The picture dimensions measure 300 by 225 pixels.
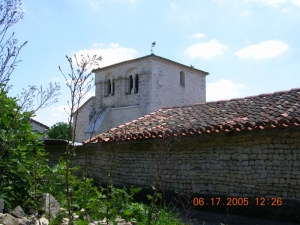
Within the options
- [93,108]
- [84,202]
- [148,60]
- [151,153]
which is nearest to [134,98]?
[148,60]

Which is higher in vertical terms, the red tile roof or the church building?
the church building

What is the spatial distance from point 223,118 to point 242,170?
1.59 meters

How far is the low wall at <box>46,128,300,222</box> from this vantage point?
7.09 metres

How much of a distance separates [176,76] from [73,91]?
2104 centimetres

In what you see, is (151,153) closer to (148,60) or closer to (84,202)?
(84,202)

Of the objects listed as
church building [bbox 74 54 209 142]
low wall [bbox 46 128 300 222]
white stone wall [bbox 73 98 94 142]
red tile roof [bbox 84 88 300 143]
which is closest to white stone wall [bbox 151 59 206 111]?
church building [bbox 74 54 209 142]

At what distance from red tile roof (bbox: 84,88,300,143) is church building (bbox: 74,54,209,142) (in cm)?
1065

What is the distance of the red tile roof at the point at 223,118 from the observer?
7391 millimetres

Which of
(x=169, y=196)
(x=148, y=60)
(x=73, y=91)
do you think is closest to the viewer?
(x=73, y=91)

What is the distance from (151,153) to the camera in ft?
30.9
